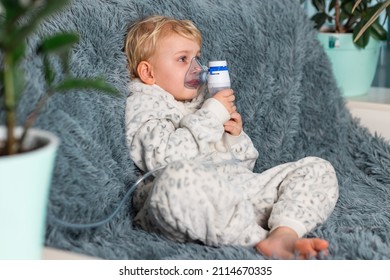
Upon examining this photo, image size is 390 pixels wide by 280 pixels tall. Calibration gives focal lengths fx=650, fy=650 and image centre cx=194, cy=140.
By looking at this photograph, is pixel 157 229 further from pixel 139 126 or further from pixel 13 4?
pixel 13 4

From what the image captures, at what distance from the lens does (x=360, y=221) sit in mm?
1479

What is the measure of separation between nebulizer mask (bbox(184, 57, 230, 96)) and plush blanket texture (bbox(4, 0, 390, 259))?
119 millimetres

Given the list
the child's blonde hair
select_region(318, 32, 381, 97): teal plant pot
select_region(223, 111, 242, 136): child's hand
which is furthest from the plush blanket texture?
select_region(318, 32, 381, 97): teal plant pot

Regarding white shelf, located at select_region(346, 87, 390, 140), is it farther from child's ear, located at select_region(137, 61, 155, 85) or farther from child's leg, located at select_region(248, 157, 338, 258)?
child's ear, located at select_region(137, 61, 155, 85)

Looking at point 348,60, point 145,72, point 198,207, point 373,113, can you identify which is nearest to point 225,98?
point 145,72

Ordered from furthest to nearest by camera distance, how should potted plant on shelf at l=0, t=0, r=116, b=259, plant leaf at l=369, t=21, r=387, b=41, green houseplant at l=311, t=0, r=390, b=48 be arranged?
plant leaf at l=369, t=21, r=387, b=41
green houseplant at l=311, t=0, r=390, b=48
potted plant on shelf at l=0, t=0, r=116, b=259

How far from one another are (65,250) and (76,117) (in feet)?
0.93

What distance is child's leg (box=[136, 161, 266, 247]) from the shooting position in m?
1.23

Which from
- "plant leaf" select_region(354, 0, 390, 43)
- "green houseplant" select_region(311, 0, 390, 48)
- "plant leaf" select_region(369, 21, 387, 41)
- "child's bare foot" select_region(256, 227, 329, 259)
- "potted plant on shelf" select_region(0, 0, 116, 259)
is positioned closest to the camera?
"potted plant on shelf" select_region(0, 0, 116, 259)

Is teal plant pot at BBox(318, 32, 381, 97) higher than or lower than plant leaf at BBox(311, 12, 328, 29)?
lower

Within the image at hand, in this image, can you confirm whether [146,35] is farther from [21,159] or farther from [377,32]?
[377,32]

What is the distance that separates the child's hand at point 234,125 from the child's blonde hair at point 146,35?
0.71ft

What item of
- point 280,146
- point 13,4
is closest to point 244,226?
point 280,146

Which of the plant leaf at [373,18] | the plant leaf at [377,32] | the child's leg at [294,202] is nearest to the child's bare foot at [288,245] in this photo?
the child's leg at [294,202]
